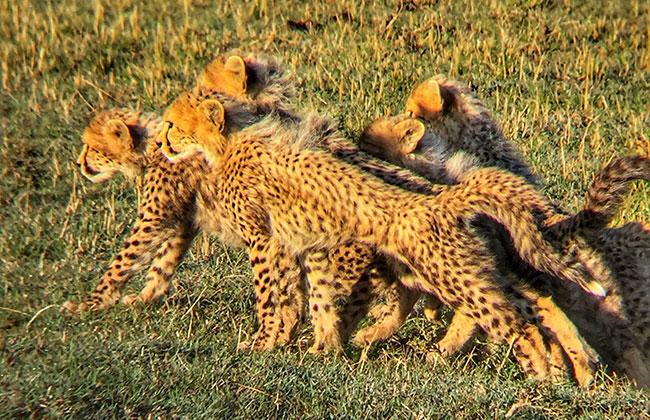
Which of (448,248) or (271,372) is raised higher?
(448,248)

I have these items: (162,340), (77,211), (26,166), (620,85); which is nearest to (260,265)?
Answer: (162,340)

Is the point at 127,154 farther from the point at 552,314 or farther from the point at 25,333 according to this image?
the point at 552,314

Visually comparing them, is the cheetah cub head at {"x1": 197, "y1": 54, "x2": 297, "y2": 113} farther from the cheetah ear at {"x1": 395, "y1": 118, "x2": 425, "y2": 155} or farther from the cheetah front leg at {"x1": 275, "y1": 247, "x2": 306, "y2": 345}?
the cheetah front leg at {"x1": 275, "y1": 247, "x2": 306, "y2": 345}

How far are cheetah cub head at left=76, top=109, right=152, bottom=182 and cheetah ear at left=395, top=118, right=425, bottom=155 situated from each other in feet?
4.52

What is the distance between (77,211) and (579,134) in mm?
3085

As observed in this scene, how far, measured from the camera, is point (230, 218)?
491 centimetres

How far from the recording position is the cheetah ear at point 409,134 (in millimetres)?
4973

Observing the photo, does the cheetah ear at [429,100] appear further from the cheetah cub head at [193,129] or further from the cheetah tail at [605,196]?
the cheetah tail at [605,196]

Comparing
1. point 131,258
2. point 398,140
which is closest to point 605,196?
point 398,140

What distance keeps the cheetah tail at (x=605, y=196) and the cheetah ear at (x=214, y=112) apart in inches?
61.4

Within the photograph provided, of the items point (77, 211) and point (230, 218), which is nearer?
point (230, 218)

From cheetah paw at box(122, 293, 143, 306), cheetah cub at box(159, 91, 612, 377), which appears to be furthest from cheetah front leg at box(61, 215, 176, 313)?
cheetah cub at box(159, 91, 612, 377)

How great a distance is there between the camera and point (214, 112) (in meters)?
4.95

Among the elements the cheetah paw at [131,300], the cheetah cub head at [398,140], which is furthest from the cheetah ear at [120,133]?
the cheetah cub head at [398,140]
